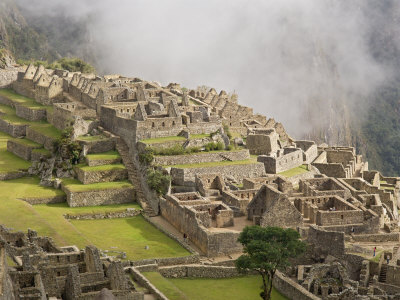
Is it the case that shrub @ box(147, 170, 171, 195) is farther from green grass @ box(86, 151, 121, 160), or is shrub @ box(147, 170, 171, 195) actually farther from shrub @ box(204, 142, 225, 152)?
shrub @ box(204, 142, 225, 152)

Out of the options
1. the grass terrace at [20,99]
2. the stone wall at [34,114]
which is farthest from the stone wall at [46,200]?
the grass terrace at [20,99]

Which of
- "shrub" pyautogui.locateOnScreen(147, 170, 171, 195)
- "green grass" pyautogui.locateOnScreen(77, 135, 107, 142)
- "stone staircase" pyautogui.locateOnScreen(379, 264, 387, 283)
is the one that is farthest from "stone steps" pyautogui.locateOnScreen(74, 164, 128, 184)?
"stone staircase" pyautogui.locateOnScreen(379, 264, 387, 283)

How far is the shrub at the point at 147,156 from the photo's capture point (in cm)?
6694

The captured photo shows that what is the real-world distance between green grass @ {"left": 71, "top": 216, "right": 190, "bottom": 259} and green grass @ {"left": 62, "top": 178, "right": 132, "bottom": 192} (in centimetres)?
353

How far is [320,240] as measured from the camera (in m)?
56.3

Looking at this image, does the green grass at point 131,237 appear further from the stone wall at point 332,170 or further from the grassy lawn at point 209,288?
the stone wall at point 332,170

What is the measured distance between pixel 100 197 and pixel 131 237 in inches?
299

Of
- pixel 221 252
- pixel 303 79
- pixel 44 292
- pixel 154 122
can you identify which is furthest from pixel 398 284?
pixel 303 79

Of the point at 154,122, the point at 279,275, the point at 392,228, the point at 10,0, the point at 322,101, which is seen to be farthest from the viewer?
the point at 322,101

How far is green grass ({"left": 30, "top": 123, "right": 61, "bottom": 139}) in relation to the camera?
7450cm

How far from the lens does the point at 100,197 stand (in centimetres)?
6519

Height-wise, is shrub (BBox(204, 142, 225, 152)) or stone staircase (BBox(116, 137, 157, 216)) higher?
shrub (BBox(204, 142, 225, 152))

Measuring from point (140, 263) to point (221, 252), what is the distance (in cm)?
537

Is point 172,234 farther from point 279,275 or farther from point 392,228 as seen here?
point 392,228
